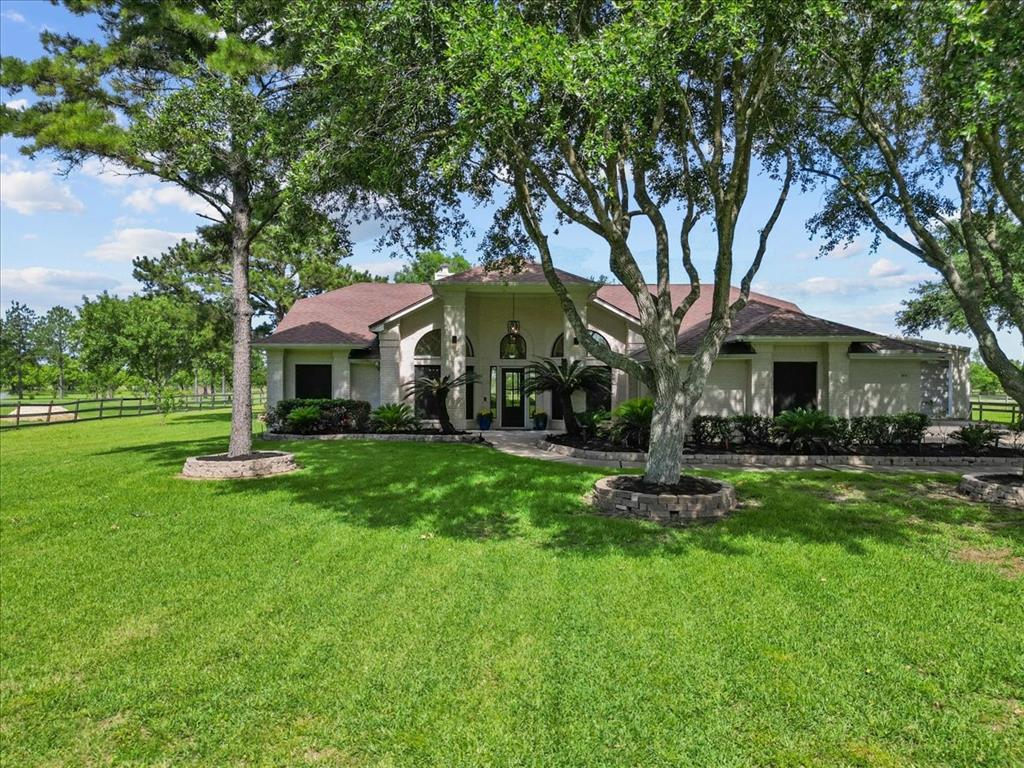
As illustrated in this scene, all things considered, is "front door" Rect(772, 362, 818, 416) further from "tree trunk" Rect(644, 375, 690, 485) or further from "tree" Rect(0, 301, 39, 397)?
"tree" Rect(0, 301, 39, 397)

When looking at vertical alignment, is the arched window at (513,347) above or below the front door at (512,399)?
above

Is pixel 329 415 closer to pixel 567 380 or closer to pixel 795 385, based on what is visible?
pixel 567 380

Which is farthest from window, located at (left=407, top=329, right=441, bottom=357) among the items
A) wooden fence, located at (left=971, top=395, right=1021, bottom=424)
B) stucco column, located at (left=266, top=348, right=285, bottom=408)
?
wooden fence, located at (left=971, top=395, right=1021, bottom=424)

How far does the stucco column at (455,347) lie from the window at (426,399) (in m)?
1.26

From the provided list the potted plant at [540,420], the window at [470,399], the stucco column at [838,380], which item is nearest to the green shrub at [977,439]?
the stucco column at [838,380]

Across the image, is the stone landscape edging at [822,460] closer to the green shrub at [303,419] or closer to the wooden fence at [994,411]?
the wooden fence at [994,411]

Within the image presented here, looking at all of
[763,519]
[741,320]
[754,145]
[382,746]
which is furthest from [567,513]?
[741,320]

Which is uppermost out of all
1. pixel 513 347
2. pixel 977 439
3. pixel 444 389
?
pixel 513 347

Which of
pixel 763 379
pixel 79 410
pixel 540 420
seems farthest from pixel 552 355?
pixel 79 410

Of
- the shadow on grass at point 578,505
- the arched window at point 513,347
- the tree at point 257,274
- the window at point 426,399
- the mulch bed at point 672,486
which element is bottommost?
the shadow on grass at point 578,505

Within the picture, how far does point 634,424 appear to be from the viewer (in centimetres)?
1327

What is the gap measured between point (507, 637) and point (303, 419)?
1422cm

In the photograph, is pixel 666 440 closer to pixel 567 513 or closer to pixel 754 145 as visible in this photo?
pixel 567 513

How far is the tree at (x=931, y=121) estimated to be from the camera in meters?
4.90
